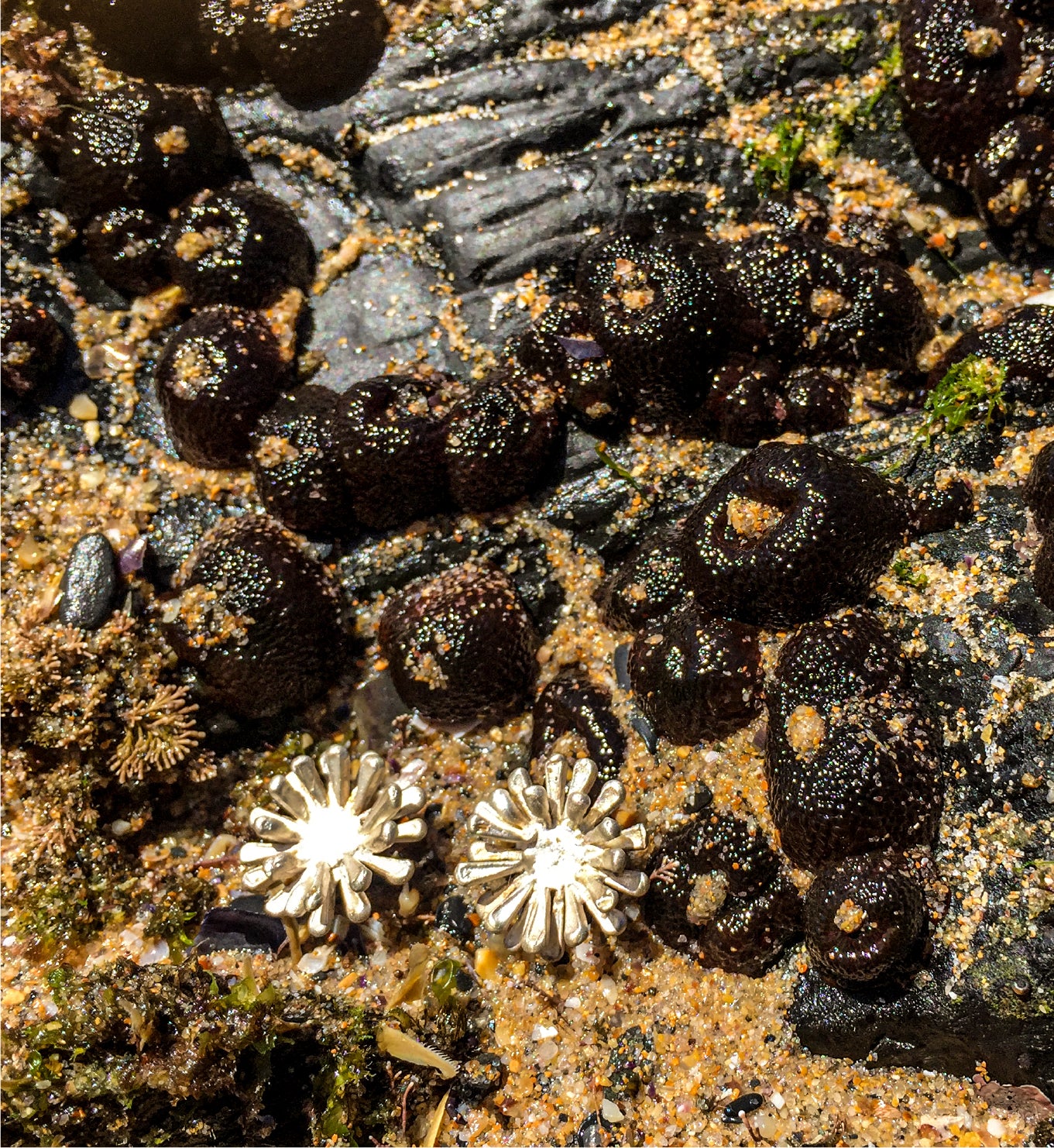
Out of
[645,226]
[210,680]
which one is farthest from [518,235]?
[210,680]

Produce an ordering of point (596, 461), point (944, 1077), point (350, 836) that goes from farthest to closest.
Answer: point (596, 461)
point (350, 836)
point (944, 1077)

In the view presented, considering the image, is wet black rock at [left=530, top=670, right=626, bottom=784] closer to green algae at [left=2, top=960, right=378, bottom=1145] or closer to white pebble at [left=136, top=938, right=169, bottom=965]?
green algae at [left=2, top=960, right=378, bottom=1145]

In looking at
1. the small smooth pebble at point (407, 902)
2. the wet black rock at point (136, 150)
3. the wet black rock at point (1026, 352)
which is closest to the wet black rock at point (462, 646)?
the small smooth pebble at point (407, 902)

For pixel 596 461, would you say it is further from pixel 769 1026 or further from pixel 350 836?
pixel 769 1026

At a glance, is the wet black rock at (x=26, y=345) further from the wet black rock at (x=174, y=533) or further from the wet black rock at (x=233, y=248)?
the wet black rock at (x=174, y=533)

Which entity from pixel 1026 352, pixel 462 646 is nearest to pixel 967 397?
pixel 1026 352

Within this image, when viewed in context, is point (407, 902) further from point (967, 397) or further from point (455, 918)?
point (967, 397)
